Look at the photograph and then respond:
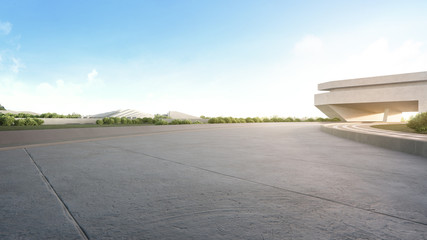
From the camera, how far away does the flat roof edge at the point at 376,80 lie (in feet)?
137

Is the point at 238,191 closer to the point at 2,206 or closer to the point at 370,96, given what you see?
the point at 2,206

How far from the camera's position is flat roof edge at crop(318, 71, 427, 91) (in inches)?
1649

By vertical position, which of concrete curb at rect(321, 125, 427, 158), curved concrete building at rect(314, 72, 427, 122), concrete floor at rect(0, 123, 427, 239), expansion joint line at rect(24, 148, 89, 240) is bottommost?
expansion joint line at rect(24, 148, 89, 240)

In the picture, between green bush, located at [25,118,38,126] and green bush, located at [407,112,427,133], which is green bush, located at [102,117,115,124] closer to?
green bush, located at [25,118,38,126]

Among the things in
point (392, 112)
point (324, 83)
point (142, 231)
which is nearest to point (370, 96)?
point (324, 83)

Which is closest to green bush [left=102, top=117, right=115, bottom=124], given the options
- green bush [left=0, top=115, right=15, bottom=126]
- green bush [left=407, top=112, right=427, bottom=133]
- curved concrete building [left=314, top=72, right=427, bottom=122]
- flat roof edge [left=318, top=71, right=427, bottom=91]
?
green bush [left=0, top=115, right=15, bottom=126]

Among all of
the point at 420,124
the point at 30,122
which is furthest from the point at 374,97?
the point at 30,122

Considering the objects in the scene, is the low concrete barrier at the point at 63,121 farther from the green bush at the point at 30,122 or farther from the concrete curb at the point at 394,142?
the concrete curb at the point at 394,142

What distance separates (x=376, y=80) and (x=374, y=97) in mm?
3205

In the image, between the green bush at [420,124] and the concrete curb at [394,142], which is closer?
the concrete curb at [394,142]

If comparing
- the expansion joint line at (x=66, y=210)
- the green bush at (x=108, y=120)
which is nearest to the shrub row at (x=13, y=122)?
the green bush at (x=108, y=120)

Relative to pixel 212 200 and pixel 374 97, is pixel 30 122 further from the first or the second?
pixel 374 97

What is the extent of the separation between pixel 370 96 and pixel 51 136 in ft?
169

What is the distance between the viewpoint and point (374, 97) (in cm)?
4625
